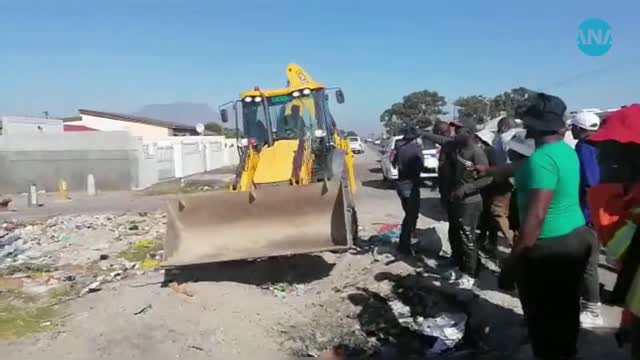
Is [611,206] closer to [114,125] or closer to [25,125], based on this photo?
[25,125]

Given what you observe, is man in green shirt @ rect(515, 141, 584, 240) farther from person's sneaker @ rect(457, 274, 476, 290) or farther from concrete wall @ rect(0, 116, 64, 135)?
concrete wall @ rect(0, 116, 64, 135)

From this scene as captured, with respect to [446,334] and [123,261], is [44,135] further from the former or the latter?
[446,334]

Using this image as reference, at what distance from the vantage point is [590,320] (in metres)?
5.38

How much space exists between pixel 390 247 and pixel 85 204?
14.7 metres

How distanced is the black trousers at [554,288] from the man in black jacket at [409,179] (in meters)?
4.20

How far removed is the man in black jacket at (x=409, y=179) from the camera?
8.23 metres

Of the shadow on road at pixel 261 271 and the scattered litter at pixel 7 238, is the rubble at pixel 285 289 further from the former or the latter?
the scattered litter at pixel 7 238

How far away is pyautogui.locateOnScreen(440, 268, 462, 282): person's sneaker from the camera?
271 inches

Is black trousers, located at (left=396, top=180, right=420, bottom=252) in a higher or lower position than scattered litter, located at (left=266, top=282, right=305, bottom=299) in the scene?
higher

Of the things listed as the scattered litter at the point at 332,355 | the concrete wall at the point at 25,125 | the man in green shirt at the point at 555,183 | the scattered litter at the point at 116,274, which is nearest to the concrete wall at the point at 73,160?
the concrete wall at the point at 25,125

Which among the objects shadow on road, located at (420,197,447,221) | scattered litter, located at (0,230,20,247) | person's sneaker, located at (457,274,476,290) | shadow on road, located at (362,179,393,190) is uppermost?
shadow on road, located at (362,179,393,190)

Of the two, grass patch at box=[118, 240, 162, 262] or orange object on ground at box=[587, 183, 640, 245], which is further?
grass patch at box=[118, 240, 162, 262]

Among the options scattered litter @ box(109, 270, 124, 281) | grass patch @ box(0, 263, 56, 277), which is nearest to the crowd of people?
scattered litter @ box(109, 270, 124, 281)

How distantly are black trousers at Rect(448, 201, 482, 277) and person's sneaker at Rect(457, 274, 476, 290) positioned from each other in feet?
0.21
